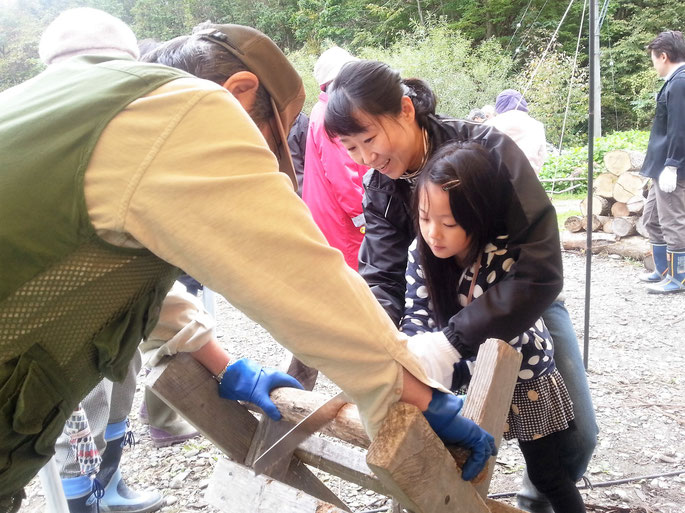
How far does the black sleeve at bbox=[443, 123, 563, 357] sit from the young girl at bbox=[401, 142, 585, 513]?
30 millimetres

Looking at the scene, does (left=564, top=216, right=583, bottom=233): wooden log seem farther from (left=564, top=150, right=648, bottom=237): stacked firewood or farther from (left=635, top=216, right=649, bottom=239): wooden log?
(left=635, top=216, right=649, bottom=239): wooden log

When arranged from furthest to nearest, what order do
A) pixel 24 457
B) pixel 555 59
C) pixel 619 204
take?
pixel 555 59 → pixel 619 204 → pixel 24 457

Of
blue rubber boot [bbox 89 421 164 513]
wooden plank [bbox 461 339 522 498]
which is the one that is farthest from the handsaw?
blue rubber boot [bbox 89 421 164 513]

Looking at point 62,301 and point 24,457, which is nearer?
point 62,301

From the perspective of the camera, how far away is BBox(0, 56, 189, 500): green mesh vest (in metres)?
0.77

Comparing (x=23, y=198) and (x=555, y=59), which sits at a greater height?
(x=23, y=198)

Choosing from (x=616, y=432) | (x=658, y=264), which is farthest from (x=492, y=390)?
(x=658, y=264)

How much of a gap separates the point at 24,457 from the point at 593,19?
133 inches

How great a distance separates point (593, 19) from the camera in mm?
3195

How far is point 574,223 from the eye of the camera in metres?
7.20

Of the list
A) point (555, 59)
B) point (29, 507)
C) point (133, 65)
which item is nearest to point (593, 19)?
point (133, 65)

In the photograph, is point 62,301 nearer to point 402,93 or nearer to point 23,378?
point 23,378

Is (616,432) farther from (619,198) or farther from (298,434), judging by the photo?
(619,198)

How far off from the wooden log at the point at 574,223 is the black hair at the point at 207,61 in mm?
6631
